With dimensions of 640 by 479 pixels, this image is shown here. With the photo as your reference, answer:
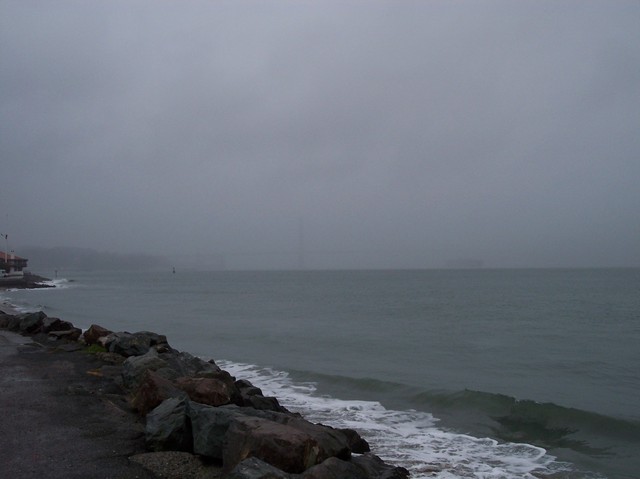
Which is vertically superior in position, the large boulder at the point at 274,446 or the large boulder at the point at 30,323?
the large boulder at the point at 274,446

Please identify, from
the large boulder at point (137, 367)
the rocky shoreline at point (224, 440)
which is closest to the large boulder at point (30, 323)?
the large boulder at point (137, 367)

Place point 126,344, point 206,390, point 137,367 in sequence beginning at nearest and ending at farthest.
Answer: point 206,390 → point 137,367 → point 126,344

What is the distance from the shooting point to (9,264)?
100m

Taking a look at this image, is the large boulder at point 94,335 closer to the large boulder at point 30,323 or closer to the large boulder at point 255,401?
the large boulder at point 30,323

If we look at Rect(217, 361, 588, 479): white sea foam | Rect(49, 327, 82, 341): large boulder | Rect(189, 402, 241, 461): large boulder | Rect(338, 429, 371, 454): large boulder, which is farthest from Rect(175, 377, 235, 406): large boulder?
Rect(49, 327, 82, 341): large boulder

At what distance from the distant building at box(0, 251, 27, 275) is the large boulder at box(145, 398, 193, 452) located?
322 feet

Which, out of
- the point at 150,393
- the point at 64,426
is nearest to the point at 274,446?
the point at 150,393

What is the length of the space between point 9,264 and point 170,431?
107819mm

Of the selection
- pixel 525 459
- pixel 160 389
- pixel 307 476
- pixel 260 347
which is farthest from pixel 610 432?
pixel 260 347

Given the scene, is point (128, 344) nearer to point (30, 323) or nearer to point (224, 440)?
point (30, 323)

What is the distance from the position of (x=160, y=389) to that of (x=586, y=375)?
1376cm

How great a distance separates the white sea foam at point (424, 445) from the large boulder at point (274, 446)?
210 cm

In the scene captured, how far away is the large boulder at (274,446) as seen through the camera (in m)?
6.41

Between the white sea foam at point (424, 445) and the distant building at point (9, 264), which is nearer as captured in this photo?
the white sea foam at point (424, 445)
